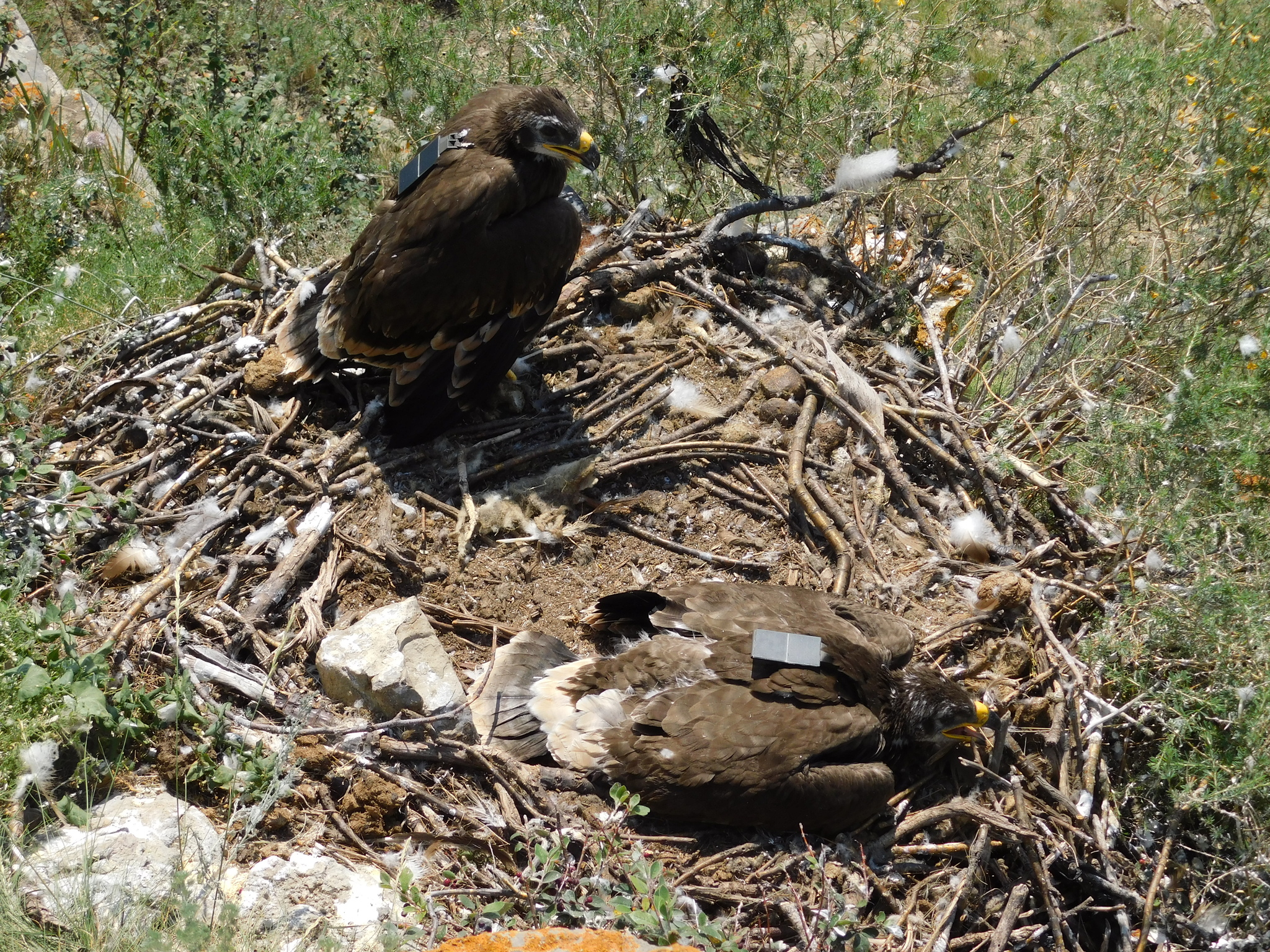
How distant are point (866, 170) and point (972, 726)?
9.01 ft

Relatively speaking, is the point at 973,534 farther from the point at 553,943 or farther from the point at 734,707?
the point at 553,943

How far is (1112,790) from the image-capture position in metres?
3.18

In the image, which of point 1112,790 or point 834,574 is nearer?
point 1112,790

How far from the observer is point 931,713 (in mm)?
3117

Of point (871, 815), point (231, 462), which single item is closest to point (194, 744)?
point (231, 462)

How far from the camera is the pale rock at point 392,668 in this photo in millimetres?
2949

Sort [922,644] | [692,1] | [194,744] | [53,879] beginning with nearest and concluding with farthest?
1. [53,879]
2. [194,744]
3. [922,644]
4. [692,1]

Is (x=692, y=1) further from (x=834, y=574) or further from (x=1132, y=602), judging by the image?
(x=1132, y=602)

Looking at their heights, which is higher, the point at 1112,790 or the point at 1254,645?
the point at 1254,645

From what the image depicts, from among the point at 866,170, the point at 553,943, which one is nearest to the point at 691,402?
the point at 866,170

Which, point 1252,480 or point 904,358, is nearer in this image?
point 1252,480

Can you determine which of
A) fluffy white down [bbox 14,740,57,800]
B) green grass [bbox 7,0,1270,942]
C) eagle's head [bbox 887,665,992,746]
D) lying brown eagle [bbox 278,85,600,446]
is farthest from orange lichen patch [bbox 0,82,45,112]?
eagle's head [bbox 887,665,992,746]

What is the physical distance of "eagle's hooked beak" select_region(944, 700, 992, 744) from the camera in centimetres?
312

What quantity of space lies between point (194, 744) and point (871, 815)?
2.05m
